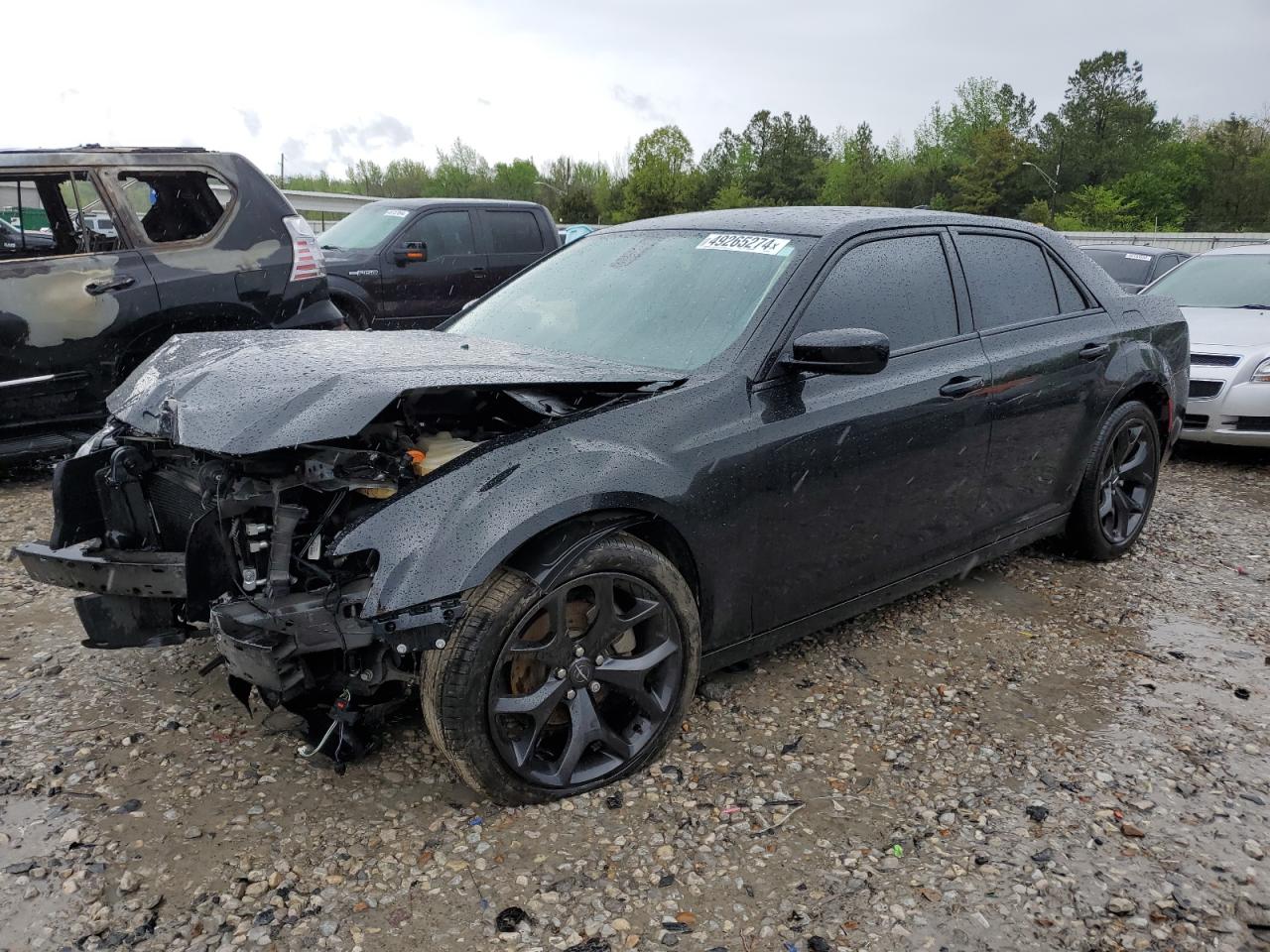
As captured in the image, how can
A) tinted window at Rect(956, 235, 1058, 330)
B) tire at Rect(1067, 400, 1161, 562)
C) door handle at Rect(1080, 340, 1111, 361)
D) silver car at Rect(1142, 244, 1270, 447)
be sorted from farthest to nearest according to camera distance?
silver car at Rect(1142, 244, 1270, 447) → tire at Rect(1067, 400, 1161, 562) → door handle at Rect(1080, 340, 1111, 361) → tinted window at Rect(956, 235, 1058, 330)

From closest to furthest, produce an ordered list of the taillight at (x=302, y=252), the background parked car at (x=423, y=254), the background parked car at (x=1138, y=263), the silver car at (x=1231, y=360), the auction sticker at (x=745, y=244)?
the auction sticker at (x=745, y=244) < the taillight at (x=302, y=252) < the silver car at (x=1231, y=360) < the background parked car at (x=423, y=254) < the background parked car at (x=1138, y=263)

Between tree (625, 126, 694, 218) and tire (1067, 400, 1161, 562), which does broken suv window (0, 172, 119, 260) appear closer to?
tire (1067, 400, 1161, 562)

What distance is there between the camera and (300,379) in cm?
262

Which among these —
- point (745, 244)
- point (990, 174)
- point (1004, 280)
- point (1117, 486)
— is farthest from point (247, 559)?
point (990, 174)

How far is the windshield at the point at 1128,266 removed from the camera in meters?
12.3

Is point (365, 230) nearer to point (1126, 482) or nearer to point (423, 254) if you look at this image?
point (423, 254)

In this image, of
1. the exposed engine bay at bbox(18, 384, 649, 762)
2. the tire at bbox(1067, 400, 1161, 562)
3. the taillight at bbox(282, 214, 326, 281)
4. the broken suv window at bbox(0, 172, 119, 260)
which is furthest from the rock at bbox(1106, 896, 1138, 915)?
the broken suv window at bbox(0, 172, 119, 260)

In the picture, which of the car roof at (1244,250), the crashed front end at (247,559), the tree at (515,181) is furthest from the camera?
the tree at (515,181)

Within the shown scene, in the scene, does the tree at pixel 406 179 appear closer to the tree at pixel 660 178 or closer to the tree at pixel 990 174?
the tree at pixel 660 178

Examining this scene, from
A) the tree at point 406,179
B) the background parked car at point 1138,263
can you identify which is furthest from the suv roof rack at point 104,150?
the tree at point 406,179

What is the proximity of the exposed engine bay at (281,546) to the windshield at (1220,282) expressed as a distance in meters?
7.05

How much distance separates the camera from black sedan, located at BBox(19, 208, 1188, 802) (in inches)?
96.8

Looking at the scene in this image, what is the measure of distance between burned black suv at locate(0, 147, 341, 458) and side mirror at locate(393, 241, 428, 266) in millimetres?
3138

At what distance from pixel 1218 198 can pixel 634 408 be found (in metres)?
67.0
